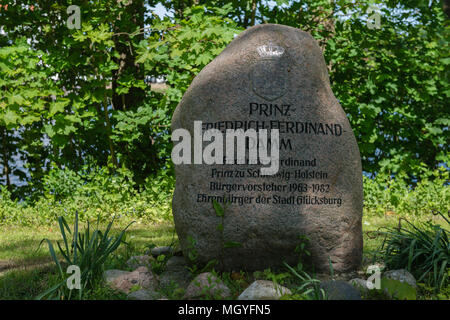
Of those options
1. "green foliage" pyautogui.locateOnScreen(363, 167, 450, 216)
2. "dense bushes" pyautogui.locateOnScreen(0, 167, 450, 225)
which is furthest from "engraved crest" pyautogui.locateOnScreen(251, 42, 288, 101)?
"green foliage" pyautogui.locateOnScreen(363, 167, 450, 216)

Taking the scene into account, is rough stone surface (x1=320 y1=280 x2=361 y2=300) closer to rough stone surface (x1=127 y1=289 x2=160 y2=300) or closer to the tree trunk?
rough stone surface (x1=127 y1=289 x2=160 y2=300)

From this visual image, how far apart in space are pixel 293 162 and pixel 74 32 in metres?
4.02

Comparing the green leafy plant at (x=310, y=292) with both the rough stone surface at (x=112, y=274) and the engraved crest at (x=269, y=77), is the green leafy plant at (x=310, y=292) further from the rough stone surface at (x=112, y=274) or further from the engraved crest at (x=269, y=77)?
the engraved crest at (x=269, y=77)

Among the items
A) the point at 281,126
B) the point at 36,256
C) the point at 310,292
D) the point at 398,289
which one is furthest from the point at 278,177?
the point at 36,256

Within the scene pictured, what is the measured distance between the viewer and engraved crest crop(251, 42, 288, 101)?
3832mm

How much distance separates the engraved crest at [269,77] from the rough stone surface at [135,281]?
70.1 inches

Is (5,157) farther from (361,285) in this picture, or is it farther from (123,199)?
(361,285)

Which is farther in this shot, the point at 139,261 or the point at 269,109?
the point at 139,261

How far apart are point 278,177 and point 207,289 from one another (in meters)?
1.17

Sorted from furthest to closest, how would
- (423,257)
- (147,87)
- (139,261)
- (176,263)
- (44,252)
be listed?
1. (147,87)
2. (44,252)
3. (176,263)
4. (139,261)
5. (423,257)

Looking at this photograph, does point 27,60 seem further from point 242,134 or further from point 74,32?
point 242,134

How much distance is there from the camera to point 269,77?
3838 mm

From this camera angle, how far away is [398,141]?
289 inches

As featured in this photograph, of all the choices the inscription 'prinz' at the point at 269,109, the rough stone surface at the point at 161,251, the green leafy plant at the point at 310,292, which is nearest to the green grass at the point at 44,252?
the rough stone surface at the point at 161,251
